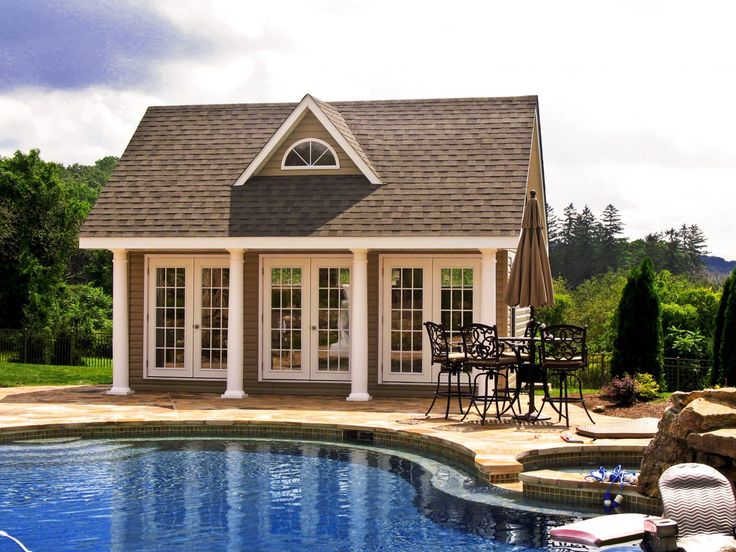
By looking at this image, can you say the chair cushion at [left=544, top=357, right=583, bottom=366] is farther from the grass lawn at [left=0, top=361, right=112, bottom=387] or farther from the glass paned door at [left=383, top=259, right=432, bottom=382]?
the grass lawn at [left=0, top=361, right=112, bottom=387]

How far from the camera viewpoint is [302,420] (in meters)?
12.7

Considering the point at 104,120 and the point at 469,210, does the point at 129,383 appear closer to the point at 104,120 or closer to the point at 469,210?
the point at 469,210

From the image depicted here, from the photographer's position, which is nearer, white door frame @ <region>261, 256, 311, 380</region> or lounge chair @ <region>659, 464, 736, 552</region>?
lounge chair @ <region>659, 464, 736, 552</region>

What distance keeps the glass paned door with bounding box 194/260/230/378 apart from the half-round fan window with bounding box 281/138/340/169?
2229mm

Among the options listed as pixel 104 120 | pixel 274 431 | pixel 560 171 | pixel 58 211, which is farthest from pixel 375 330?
pixel 560 171

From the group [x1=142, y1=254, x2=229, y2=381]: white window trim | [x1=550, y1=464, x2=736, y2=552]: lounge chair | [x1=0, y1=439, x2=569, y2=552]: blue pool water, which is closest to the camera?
[x1=550, y1=464, x2=736, y2=552]: lounge chair

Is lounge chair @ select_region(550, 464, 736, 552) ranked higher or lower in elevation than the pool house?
lower

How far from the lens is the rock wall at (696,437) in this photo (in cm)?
788

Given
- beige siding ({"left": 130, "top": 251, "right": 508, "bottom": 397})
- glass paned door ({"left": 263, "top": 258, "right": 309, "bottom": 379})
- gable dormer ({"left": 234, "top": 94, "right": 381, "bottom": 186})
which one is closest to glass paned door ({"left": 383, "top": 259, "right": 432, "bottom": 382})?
beige siding ({"left": 130, "top": 251, "right": 508, "bottom": 397})

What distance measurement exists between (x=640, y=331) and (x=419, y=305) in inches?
168

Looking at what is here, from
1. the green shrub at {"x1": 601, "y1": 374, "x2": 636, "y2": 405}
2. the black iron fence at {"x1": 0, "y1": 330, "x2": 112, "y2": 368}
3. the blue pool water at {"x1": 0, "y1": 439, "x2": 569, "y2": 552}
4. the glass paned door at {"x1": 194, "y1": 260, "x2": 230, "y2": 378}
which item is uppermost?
the glass paned door at {"x1": 194, "y1": 260, "x2": 230, "y2": 378}

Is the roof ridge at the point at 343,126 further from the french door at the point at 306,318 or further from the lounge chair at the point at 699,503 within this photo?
the lounge chair at the point at 699,503

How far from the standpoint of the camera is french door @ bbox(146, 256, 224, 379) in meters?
16.4

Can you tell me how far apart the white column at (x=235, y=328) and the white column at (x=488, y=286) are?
3973 millimetres
